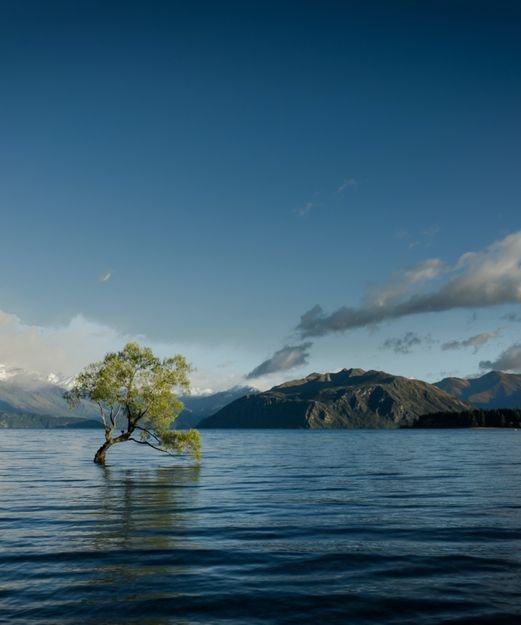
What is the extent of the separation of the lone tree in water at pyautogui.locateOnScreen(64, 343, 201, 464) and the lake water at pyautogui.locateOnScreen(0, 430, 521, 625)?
78.0ft

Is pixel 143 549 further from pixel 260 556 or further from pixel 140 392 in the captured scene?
pixel 140 392

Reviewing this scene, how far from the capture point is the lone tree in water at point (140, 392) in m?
73.3

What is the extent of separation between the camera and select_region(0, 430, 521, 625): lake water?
56.9ft

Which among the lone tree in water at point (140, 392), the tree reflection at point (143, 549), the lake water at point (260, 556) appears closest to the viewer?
the lake water at point (260, 556)

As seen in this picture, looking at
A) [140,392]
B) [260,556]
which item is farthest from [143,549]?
[140,392]

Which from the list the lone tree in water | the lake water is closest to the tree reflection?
the lake water

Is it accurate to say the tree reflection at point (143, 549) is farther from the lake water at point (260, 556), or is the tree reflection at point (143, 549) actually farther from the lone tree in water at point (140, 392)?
the lone tree in water at point (140, 392)

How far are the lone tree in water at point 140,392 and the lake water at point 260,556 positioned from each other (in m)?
23.8

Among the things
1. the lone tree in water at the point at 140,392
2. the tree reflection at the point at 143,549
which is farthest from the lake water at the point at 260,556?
the lone tree in water at the point at 140,392

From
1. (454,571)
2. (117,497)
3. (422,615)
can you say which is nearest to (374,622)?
(422,615)

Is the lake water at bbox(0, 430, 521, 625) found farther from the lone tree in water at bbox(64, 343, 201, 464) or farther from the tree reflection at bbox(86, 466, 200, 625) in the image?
the lone tree in water at bbox(64, 343, 201, 464)

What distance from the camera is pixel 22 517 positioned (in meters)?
35.8

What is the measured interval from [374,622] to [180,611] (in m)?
6.15

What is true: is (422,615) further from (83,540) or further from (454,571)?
(83,540)
